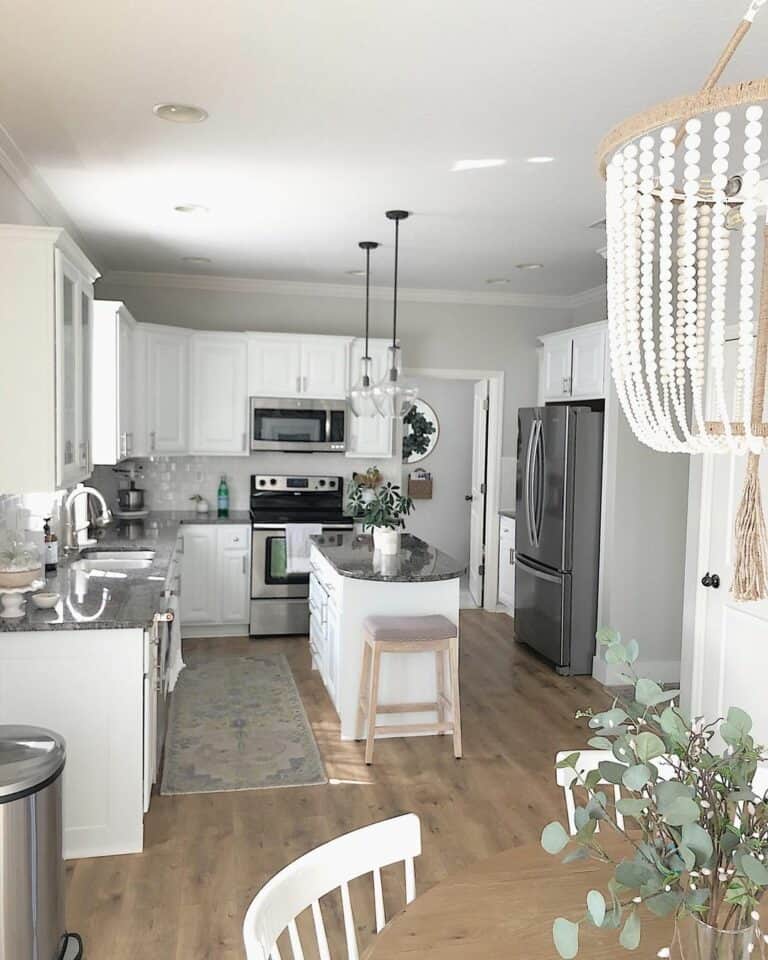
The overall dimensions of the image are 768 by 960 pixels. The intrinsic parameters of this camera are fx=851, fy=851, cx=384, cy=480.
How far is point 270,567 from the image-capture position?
6172 millimetres

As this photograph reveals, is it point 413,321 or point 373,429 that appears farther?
point 413,321

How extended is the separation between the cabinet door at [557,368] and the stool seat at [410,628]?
8.35ft

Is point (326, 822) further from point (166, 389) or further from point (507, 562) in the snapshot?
point (507, 562)

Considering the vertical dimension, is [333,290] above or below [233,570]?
above

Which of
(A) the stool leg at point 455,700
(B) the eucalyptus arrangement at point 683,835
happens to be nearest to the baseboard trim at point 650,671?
(A) the stool leg at point 455,700

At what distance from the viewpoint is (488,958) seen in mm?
1379

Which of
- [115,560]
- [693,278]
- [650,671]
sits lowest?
[650,671]

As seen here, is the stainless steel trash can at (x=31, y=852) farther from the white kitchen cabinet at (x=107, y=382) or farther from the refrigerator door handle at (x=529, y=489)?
the refrigerator door handle at (x=529, y=489)

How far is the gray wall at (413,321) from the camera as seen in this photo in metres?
6.55


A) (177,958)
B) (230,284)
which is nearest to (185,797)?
(177,958)

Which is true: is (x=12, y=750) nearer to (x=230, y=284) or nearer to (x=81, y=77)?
(x=81, y=77)

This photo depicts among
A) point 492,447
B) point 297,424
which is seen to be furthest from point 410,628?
point 492,447

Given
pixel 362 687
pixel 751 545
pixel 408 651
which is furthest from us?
pixel 362 687

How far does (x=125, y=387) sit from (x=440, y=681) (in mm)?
2590
